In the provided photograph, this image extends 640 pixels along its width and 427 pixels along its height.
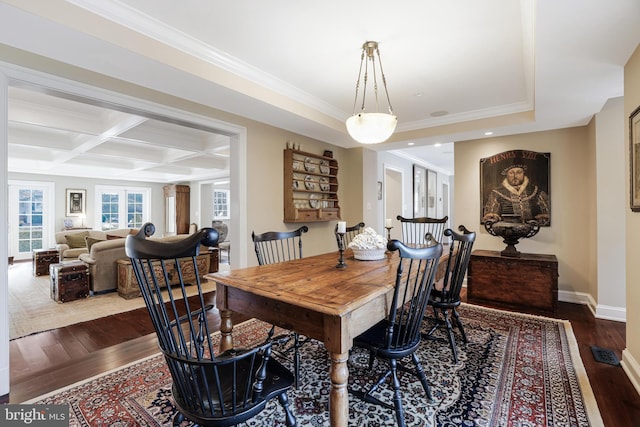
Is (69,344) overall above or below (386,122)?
below

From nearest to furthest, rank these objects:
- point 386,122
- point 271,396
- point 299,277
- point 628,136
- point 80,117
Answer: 1. point 271,396
2. point 299,277
3. point 628,136
4. point 386,122
5. point 80,117

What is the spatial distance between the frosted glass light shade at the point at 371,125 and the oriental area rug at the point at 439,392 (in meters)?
1.76

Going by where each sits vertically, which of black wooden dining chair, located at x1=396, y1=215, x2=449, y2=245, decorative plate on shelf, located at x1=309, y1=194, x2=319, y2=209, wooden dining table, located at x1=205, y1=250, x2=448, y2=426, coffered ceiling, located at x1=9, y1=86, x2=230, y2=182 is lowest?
wooden dining table, located at x1=205, y1=250, x2=448, y2=426

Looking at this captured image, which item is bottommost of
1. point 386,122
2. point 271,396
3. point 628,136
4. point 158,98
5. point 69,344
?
point 69,344

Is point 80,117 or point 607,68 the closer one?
point 607,68

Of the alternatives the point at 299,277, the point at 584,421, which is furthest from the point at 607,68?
the point at 299,277

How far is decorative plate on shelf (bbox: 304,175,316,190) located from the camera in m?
4.19

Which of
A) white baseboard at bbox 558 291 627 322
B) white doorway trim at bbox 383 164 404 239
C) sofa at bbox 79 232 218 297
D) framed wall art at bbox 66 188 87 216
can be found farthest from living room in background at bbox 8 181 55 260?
white baseboard at bbox 558 291 627 322

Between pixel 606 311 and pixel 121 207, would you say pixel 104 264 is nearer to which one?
pixel 121 207

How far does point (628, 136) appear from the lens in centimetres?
213

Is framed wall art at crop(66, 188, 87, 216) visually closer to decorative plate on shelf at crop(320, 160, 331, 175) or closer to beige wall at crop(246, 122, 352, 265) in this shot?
beige wall at crop(246, 122, 352, 265)

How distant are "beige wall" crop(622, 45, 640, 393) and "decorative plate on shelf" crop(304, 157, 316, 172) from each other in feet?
10.2

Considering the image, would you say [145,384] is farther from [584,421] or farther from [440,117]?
[440,117]

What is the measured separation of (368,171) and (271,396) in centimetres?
416
